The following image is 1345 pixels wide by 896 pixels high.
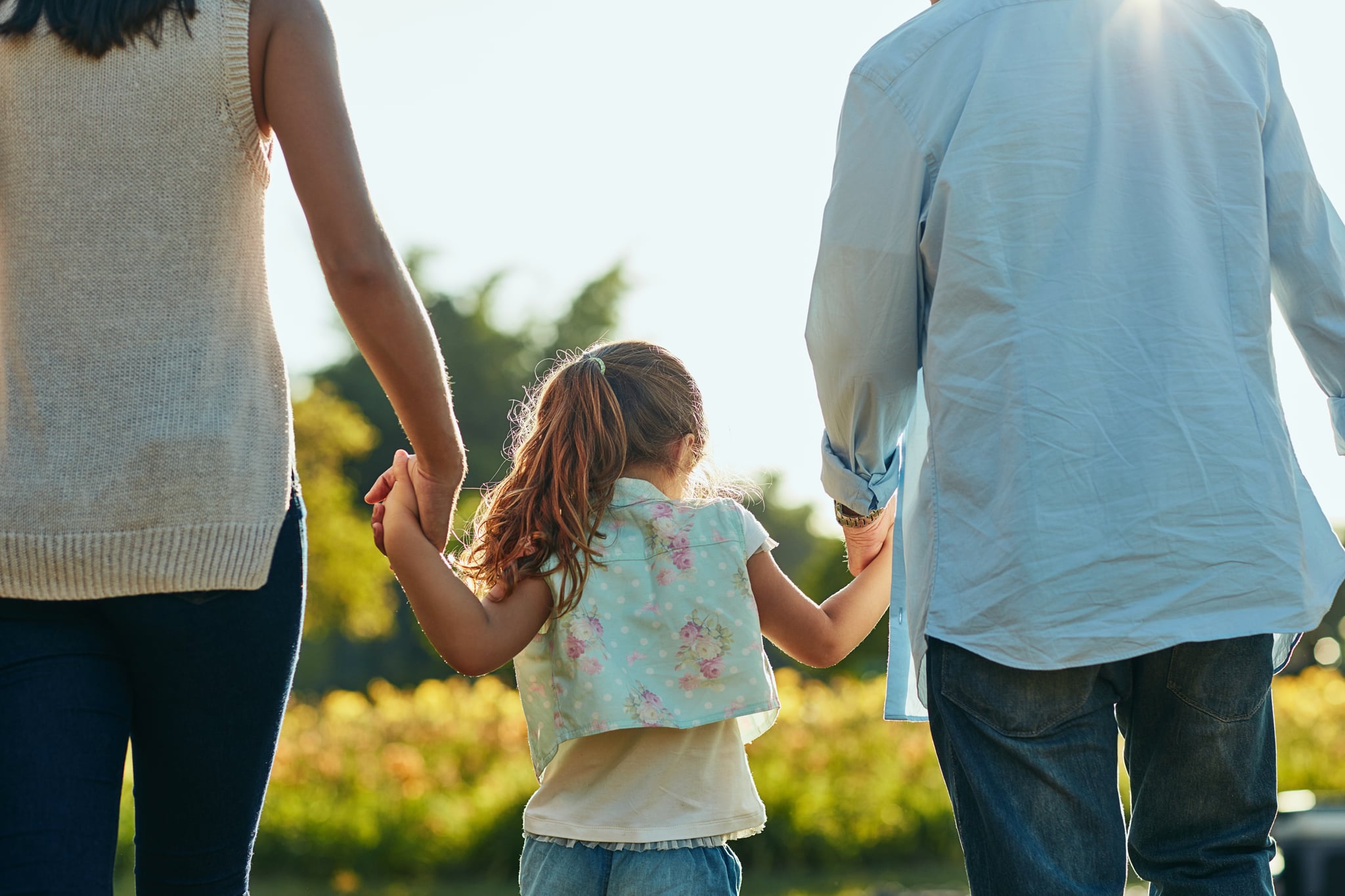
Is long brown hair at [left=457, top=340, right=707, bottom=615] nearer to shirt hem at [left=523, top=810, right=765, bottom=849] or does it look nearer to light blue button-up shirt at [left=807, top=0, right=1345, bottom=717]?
shirt hem at [left=523, top=810, right=765, bottom=849]

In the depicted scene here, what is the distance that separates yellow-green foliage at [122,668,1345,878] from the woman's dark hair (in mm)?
4940

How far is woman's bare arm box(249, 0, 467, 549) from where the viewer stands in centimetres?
162

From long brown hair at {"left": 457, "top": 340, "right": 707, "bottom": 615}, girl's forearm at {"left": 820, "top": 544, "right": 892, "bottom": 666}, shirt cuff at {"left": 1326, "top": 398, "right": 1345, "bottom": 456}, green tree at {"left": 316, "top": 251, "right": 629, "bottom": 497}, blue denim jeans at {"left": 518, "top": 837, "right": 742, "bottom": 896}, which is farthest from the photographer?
green tree at {"left": 316, "top": 251, "right": 629, "bottom": 497}

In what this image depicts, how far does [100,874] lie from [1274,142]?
1.82 meters

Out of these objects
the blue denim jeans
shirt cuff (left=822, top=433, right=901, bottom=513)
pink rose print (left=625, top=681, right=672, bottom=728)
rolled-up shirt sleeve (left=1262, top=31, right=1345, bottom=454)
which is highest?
rolled-up shirt sleeve (left=1262, top=31, right=1345, bottom=454)

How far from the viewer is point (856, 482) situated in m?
2.15

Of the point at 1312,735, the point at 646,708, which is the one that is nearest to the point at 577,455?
the point at 646,708

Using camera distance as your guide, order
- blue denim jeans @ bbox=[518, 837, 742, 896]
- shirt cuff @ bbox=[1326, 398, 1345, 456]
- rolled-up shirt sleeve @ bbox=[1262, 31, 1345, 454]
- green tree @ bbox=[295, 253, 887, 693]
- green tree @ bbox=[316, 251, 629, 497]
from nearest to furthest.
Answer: rolled-up shirt sleeve @ bbox=[1262, 31, 1345, 454]
shirt cuff @ bbox=[1326, 398, 1345, 456]
blue denim jeans @ bbox=[518, 837, 742, 896]
green tree @ bbox=[295, 253, 887, 693]
green tree @ bbox=[316, 251, 629, 497]

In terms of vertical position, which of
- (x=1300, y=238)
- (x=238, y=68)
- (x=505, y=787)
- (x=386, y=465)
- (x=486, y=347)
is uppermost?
(x=238, y=68)

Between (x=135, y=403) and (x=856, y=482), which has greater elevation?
(x=135, y=403)

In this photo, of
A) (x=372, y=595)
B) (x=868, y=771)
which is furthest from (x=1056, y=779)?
(x=372, y=595)

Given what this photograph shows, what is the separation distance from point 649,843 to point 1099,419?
39.2 inches

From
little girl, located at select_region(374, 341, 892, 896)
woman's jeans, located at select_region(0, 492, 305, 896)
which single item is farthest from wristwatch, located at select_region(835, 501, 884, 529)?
woman's jeans, located at select_region(0, 492, 305, 896)

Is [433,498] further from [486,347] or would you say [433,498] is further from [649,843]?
[486,347]
